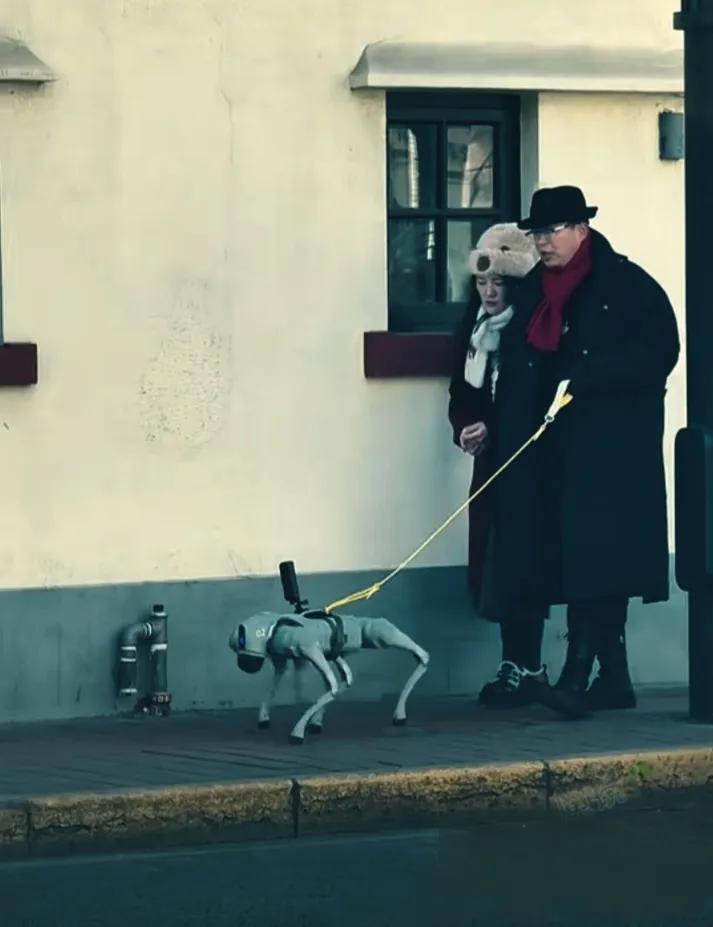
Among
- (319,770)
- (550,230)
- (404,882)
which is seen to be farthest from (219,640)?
(404,882)

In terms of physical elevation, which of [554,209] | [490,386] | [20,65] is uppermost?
[20,65]

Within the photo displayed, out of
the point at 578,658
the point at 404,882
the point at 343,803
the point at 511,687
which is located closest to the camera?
the point at 404,882

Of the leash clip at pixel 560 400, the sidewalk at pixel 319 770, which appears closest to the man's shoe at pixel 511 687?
the sidewalk at pixel 319 770

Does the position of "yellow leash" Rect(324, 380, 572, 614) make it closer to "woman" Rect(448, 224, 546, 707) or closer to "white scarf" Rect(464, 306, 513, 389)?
"woman" Rect(448, 224, 546, 707)

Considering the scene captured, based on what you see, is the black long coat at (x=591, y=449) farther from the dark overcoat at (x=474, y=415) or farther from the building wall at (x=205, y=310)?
the building wall at (x=205, y=310)

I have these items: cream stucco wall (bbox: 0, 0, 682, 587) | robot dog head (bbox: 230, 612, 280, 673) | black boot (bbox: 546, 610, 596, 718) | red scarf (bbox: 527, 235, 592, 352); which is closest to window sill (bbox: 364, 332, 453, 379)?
cream stucco wall (bbox: 0, 0, 682, 587)

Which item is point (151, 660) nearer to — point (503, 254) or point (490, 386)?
point (490, 386)

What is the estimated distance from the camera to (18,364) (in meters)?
10.5

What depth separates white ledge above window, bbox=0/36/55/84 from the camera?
10.3 m

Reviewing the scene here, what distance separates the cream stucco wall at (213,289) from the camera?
34.7 feet

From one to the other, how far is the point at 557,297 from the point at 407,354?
899 millimetres

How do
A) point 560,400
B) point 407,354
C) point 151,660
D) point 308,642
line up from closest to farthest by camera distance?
point 308,642 → point 560,400 → point 151,660 → point 407,354

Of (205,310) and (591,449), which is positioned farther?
(205,310)

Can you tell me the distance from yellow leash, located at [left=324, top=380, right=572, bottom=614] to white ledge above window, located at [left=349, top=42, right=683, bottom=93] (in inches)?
63.6
